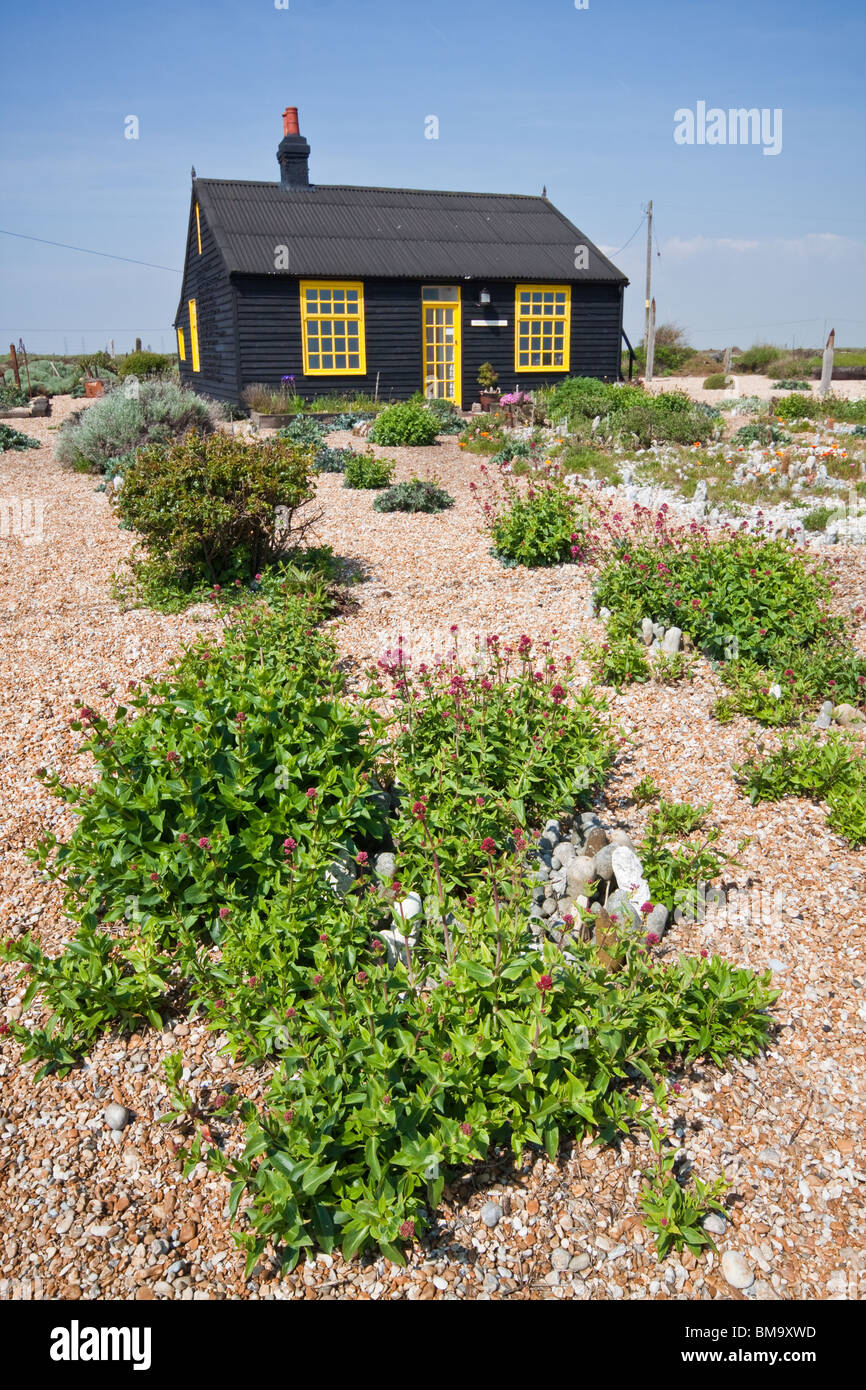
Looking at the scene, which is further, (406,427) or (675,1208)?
(406,427)

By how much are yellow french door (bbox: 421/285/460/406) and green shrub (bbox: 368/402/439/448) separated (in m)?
5.14

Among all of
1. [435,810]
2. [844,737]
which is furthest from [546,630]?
[435,810]

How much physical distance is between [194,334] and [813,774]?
21441 millimetres

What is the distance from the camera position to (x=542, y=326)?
19766 millimetres

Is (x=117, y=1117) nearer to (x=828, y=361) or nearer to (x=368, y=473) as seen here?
(x=368, y=473)

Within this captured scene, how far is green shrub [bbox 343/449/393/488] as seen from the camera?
10.8m

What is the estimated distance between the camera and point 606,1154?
8.63 feet

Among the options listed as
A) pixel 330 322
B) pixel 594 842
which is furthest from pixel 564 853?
pixel 330 322

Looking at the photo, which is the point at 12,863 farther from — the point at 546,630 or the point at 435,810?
the point at 546,630

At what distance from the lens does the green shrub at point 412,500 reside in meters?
9.53

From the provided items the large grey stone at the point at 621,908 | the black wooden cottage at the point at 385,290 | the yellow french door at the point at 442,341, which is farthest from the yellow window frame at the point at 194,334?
the large grey stone at the point at 621,908

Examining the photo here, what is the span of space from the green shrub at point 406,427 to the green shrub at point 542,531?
21.6 feet

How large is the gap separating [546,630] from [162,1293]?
14.9 feet

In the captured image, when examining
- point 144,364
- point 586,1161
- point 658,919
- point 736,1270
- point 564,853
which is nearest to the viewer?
point 736,1270
